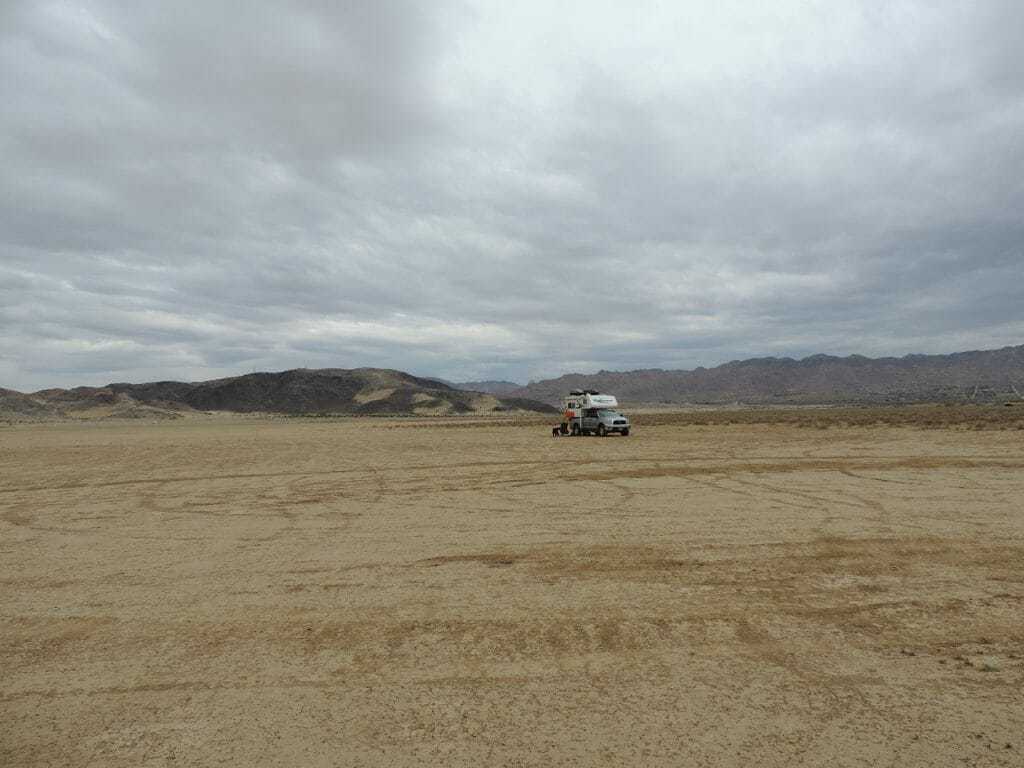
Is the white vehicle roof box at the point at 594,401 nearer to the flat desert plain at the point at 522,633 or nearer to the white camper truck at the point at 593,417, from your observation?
the white camper truck at the point at 593,417

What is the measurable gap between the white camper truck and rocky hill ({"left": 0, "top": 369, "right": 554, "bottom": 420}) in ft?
287

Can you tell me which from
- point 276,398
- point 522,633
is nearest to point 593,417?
point 522,633

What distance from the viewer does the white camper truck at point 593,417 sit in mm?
36344

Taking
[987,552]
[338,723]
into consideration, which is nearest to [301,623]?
[338,723]

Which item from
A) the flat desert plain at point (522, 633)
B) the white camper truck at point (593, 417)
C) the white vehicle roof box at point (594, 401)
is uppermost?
the white vehicle roof box at point (594, 401)

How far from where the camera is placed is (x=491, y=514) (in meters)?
12.4

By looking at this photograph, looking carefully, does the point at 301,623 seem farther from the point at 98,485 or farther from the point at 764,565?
the point at 98,485

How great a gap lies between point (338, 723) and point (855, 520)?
9.34 meters

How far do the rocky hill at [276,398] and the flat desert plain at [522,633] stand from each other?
374 feet

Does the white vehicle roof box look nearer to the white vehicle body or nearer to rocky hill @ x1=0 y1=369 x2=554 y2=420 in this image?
the white vehicle body

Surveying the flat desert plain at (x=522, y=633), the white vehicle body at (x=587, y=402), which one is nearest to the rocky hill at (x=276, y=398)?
the white vehicle body at (x=587, y=402)

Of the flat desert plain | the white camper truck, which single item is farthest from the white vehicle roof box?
the flat desert plain

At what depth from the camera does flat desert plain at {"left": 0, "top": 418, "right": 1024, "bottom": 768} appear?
4.35 meters

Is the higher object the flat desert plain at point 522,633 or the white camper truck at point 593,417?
the white camper truck at point 593,417
